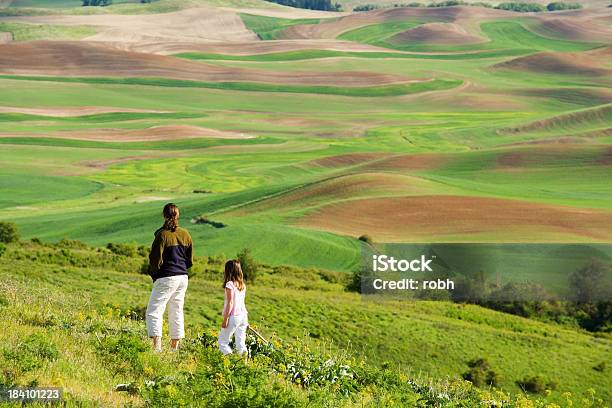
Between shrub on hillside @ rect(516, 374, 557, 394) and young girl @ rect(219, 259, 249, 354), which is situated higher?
young girl @ rect(219, 259, 249, 354)

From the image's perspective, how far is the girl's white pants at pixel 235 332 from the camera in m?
13.9

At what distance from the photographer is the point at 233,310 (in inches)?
547

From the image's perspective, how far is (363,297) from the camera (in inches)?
1614

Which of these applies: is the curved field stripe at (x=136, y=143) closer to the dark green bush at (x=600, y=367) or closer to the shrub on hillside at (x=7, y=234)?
the shrub on hillside at (x=7, y=234)

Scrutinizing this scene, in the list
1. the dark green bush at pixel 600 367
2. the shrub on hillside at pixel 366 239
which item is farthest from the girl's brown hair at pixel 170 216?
the shrub on hillside at pixel 366 239

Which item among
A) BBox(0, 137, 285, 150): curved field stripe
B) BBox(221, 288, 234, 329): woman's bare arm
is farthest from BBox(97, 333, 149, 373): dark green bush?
BBox(0, 137, 285, 150): curved field stripe

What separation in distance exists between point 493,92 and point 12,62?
231 ft

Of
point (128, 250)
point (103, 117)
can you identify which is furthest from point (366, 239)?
point (103, 117)

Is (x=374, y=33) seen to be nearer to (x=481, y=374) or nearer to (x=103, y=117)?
(x=103, y=117)

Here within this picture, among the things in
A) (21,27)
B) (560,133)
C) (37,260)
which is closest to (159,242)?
(37,260)

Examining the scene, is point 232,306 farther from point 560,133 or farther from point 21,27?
point 21,27

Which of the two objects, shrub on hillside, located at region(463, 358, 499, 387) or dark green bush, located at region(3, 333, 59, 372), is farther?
shrub on hillside, located at region(463, 358, 499, 387)

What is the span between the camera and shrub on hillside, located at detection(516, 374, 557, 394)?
101 ft

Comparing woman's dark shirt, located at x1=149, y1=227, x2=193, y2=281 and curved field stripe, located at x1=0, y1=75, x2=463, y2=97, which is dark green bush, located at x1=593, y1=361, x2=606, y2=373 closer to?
woman's dark shirt, located at x1=149, y1=227, x2=193, y2=281
